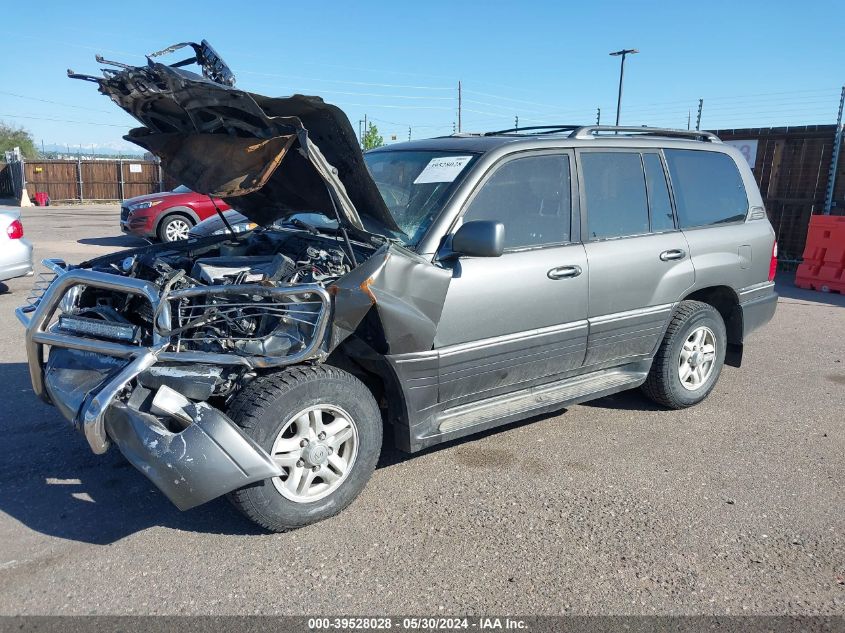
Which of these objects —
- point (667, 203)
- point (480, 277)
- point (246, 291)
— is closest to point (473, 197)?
point (480, 277)

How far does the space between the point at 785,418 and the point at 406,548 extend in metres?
3.30

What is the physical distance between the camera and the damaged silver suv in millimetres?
3156

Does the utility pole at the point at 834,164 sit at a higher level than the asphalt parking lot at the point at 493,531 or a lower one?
higher

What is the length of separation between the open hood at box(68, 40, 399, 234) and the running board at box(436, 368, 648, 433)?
1131 millimetres

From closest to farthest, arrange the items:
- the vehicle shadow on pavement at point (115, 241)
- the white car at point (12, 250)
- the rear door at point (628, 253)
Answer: the rear door at point (628, 253) < the white car at point (12, 250) < the vehicle shadow on pavement at point (115, 241)

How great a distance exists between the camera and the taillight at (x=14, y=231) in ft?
28.8

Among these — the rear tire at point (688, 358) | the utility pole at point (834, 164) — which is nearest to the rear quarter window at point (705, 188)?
the rear tire at point (688, 358)

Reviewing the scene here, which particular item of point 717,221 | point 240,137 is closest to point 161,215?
point 240,137

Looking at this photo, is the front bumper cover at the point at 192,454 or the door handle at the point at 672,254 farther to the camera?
the door handle at the point at 672,254

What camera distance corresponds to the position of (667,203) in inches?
195

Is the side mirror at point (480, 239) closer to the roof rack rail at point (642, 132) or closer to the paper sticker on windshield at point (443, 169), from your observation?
the paper sticker on windshield at point (443, 169)

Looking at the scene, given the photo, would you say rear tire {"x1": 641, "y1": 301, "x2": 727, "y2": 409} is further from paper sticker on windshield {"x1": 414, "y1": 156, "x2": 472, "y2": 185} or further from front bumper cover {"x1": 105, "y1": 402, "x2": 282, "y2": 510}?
front bumper cover {"x1": 105, "y1": 402, "x2": 282, "y2": 510}

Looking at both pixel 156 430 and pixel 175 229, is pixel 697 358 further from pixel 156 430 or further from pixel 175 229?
pixel 175 229

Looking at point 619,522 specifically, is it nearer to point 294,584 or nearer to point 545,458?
point 545,458
